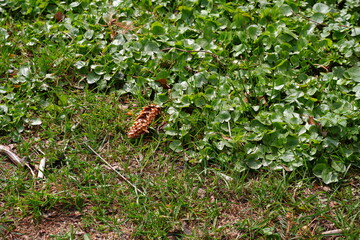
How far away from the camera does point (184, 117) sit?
2.97m

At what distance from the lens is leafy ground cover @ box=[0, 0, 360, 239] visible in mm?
2578

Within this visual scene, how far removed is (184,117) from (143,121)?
0.89 ft

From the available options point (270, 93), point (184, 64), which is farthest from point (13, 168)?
point (270, 93)

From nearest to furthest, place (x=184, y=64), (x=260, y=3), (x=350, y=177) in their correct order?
(x=350, y=177), (x=184, y=64), (x=260, y=3)

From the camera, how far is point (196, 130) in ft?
9.64

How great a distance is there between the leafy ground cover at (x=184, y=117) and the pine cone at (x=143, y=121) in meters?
0.06

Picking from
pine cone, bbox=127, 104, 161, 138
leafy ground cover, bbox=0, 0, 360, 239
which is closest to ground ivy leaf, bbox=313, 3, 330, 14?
leafy ground cover, bbox=0, 0, 360, 239

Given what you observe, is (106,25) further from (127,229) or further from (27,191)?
(127,229)

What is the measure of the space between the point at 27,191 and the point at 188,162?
3.25ft

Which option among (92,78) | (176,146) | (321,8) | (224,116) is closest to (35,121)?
(92,78)

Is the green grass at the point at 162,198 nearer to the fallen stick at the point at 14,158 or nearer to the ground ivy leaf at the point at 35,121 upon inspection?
the fallen stick at the point at 14,158

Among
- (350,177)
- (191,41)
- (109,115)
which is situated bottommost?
(350,177)

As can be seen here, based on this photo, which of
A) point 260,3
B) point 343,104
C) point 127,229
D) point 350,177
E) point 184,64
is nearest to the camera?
point 127,229

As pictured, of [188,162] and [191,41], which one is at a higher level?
[191,41]
